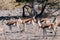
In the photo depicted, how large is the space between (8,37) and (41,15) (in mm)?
1597

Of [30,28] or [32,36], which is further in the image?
[30,28]

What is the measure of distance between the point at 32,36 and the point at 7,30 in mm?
537

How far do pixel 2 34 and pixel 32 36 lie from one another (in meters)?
0.51

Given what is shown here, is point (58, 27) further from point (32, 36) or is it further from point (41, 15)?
point (41, 15)

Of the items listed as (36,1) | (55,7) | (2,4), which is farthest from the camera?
(2,4)

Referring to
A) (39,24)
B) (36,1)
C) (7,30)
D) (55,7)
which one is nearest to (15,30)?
(7,30)

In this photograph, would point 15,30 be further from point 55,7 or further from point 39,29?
point 55,7

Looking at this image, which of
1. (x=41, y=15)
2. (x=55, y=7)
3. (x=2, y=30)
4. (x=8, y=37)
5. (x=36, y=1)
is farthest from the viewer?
(x=55, y=7)

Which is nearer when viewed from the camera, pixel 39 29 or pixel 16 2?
pixel 39 29

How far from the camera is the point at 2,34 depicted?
188 inches

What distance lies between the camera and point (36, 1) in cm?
647

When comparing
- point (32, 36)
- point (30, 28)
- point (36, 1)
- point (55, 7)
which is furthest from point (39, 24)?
point (55, 7)

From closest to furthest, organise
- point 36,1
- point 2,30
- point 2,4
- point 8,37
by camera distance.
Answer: point 8,37
point 2,30
point 36,1
point 2,4

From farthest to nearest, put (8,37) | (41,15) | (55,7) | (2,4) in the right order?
(2,4)
(55,7)
(41,15)
(8,37)
